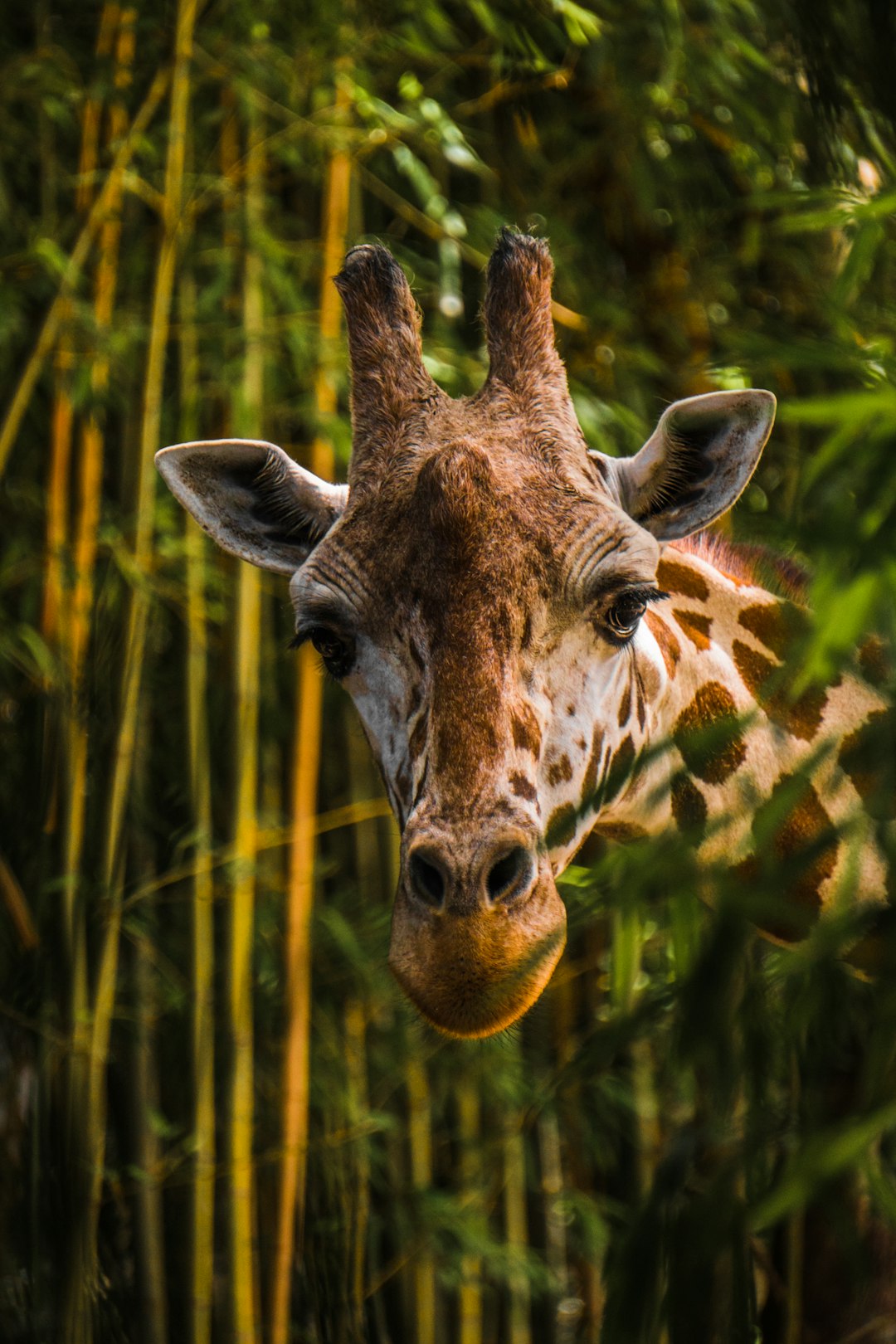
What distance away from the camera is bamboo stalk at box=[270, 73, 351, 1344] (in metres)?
3.07

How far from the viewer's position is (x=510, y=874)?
1513 millimetres

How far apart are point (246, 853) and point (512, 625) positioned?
1.56 metres

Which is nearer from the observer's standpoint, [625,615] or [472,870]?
[472,870]

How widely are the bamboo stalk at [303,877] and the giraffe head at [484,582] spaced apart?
120 centimetres

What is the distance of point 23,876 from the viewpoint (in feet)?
10.2

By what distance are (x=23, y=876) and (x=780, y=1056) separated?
2.33m

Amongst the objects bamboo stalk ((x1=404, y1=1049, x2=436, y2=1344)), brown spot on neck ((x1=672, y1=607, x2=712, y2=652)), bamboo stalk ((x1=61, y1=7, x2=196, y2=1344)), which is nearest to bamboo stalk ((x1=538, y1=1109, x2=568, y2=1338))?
bamboo stalk ((x1=404, y1=1049, x2=436, y2=1344))

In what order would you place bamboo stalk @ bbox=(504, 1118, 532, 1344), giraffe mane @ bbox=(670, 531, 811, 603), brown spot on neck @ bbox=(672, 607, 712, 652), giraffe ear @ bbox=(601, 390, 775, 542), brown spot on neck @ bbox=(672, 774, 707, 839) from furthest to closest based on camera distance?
bamboo stalk @ bbox=(504, 1118, 532, 1344)
giraffe mane @ bbox=(670, 531, 811, 603)
brown spot on neck @ bbox=(672, 607, 712, 652)
brown spot on neck @ bbox=(672, 774, 707, 839)
giraffe ear @ bbox=(601, 390, 775, 542)

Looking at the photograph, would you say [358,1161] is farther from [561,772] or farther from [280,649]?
[561,772]

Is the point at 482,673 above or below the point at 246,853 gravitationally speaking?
above

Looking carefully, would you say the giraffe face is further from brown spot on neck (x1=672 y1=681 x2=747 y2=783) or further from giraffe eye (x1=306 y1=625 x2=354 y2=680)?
brown spot on neck (x1=672 y1=681 x2=747 y2=783)

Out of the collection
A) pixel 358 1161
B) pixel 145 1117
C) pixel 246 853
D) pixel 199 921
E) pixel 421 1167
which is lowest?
pixel 421 1167

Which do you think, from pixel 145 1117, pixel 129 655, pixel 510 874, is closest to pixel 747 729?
pixel 510 874

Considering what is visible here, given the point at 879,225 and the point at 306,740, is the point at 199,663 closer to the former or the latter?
the point at 306,740
